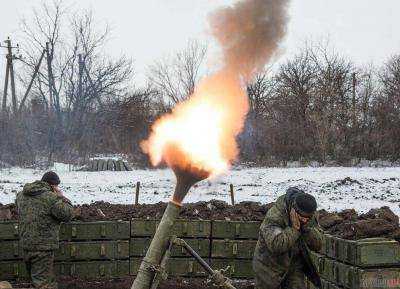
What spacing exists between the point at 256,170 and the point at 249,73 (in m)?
17.8

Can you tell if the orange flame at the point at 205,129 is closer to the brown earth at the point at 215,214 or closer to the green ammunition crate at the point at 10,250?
the brown earth at the point at 215,214

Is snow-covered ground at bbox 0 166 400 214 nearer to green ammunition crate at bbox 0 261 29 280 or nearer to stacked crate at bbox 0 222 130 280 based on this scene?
stacked crate at bbox 0 222 130 280

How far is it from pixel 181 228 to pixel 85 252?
5.37ft

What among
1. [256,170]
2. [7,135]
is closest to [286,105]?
[256,170]

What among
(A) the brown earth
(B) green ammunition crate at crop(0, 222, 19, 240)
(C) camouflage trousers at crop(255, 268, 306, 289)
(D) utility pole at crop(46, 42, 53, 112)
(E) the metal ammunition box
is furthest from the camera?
(D) utility pole at crop(46, 42, 53, 112)

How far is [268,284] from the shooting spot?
591 centimetres

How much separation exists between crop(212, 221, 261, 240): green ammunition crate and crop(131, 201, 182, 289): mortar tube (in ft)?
12.6

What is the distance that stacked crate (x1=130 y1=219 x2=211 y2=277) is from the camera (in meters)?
10.2

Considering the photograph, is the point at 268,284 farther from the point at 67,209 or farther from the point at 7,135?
the point at 7,135

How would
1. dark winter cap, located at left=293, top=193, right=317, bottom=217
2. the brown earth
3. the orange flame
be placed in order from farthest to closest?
1. the brown earth
2. the orange flame
3. dark winter cap, located at left=293, top=193, right=317, bottom=217

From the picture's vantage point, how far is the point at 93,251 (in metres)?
10.1

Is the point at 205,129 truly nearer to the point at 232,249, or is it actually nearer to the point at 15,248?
the point at 232,249

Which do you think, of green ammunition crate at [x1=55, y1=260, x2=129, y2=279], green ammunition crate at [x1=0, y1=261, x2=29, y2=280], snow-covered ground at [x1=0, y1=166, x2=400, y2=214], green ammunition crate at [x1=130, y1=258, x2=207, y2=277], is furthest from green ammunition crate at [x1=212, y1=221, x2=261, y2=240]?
snow-covered ground at [x1=0, y1=166, x2=400, y2=214]

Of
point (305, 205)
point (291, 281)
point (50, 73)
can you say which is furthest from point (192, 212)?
point (50, 73)
